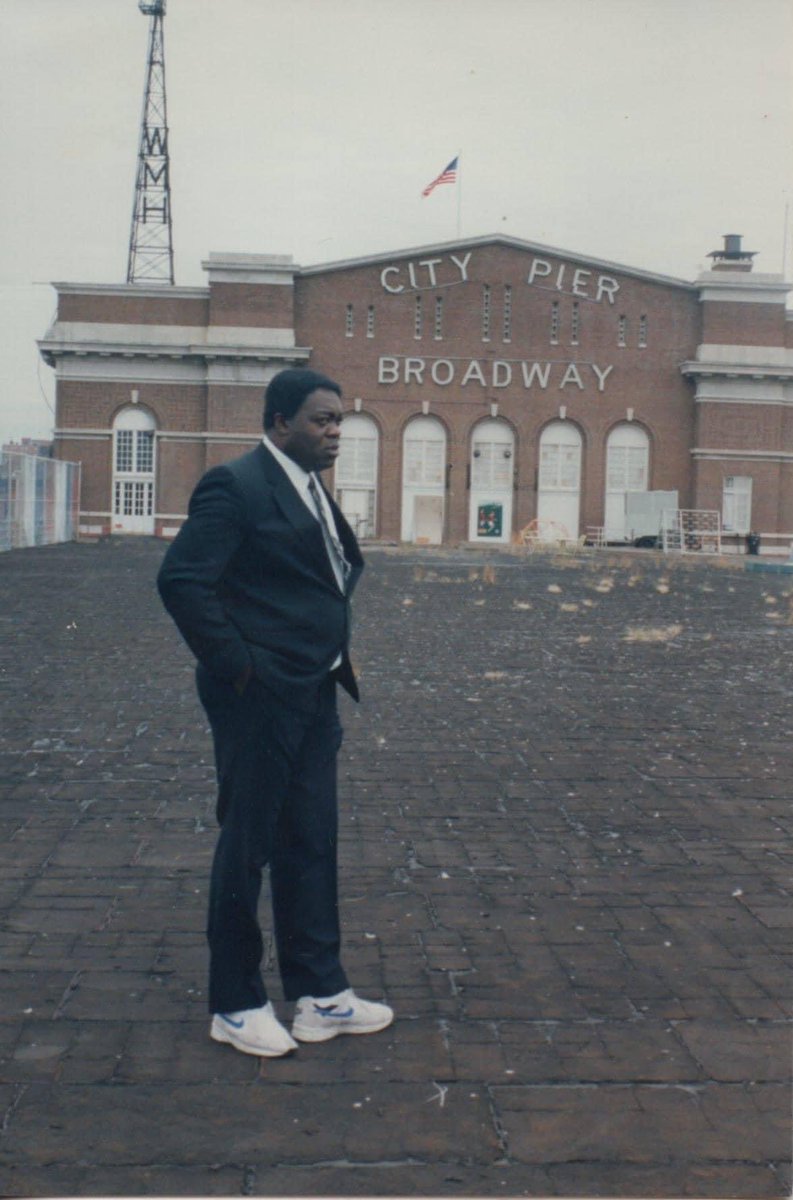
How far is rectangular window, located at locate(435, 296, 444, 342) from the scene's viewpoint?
179 feet

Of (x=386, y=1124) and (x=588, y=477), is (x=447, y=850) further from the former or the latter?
(x=588, y=477)

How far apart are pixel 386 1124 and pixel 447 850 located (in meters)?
2.87

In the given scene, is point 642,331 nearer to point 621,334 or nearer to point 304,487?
point 621,334

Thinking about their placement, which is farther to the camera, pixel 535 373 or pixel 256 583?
pixel 535 373

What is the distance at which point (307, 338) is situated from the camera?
5434cm

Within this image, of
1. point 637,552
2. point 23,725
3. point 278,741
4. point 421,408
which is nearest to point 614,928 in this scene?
point 278,741

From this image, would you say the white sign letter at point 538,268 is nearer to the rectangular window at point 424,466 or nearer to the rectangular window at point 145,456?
the rectangular window at point 424,466

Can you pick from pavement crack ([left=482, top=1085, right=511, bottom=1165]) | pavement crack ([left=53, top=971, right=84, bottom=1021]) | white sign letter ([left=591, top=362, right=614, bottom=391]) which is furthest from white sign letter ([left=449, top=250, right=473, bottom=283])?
pavement crack ([left=482, top=1085, right=511, bottom=1165])

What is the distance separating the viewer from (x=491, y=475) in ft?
180

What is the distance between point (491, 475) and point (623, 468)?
5017 mm


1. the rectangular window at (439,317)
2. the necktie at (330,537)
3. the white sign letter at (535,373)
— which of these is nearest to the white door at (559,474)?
the white sign letter at (535,373)

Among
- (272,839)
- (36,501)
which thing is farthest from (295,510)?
(36,501)

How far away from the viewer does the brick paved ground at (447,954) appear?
328 centimetres

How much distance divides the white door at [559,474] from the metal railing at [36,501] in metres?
17.2
